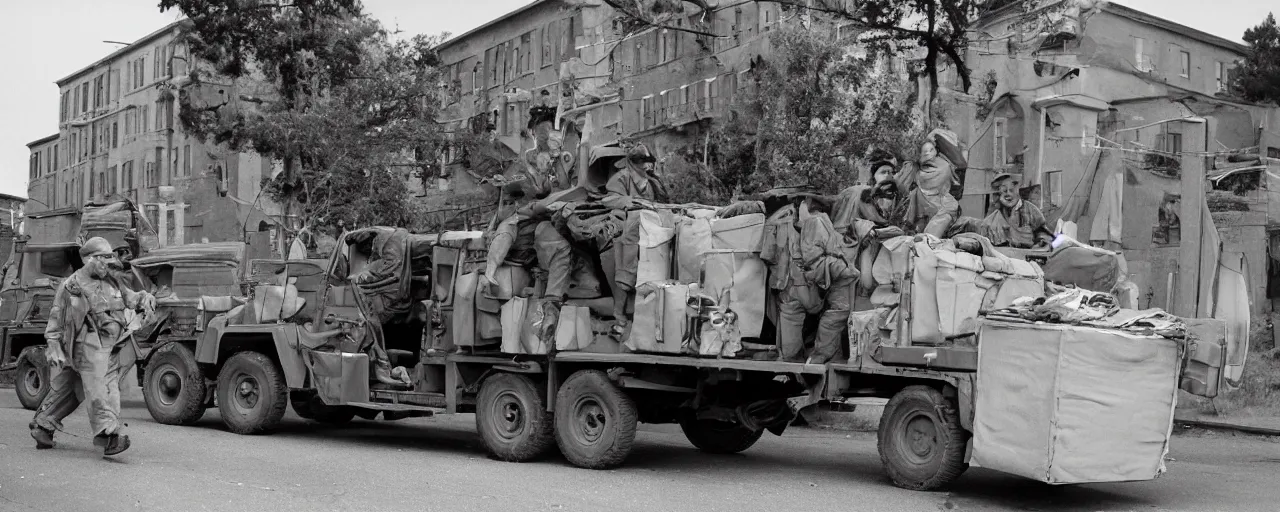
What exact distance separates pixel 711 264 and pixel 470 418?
9.24 meters

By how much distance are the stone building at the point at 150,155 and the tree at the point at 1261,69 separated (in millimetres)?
29016

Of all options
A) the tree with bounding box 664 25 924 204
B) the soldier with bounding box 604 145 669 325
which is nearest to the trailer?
the soldier with bounding box 604 145 669 325

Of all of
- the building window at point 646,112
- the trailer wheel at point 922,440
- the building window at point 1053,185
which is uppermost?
the building window at point 646,112

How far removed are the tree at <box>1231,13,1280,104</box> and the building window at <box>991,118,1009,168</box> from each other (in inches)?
348

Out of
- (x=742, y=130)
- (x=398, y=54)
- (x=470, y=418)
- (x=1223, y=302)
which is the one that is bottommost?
(x=470, y=418)

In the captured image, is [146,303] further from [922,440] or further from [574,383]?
[922,440]

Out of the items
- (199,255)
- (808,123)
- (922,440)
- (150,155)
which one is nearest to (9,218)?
(150,155)

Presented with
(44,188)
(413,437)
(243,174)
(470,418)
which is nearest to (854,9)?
(470,418)

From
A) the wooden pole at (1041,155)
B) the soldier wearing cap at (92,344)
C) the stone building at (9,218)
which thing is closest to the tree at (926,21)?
the wooden pole at (1041,155)

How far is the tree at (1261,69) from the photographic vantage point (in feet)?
118

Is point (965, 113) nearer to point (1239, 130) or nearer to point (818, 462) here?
point (1239, 130)

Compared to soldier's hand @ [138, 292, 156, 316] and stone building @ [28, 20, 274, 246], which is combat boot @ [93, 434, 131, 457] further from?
stone building @ [28, 20, 274, 246]

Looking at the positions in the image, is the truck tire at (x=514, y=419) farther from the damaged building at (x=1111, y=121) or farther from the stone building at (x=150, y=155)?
the stone building at (x=150, y=155)

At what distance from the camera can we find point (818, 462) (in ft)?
43.8
